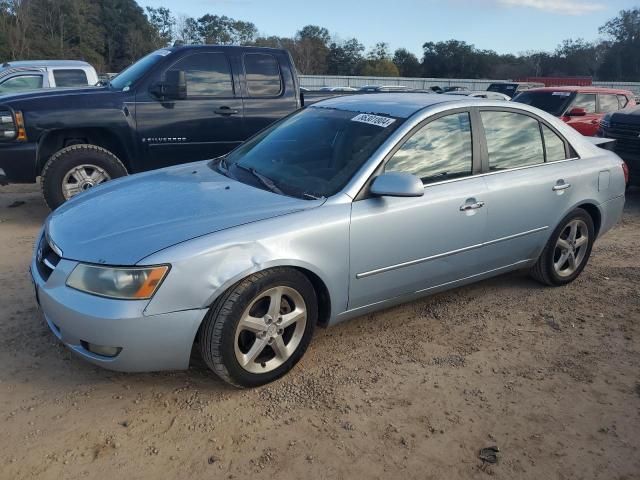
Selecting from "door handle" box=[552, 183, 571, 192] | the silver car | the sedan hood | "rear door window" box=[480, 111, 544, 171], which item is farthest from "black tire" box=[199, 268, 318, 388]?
"door handle" box=[552, 183, 571, 192]

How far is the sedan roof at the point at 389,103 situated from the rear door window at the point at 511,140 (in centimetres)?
33

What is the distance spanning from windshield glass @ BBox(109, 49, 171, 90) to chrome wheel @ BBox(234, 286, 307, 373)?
14.5 feet

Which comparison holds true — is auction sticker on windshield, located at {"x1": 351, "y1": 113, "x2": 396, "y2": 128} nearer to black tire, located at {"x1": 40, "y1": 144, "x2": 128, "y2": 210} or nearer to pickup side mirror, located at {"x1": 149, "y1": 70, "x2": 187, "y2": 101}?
pickup side mirror, located at {"x1": 149, "y1": 70, "x2": 187, "y2": 101}

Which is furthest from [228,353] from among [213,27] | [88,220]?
[213,27]

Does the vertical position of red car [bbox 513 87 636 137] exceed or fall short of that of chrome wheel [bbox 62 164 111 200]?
it exceeds it

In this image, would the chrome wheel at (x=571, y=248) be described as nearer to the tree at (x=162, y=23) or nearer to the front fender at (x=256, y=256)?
the front fender at (x=256, y=256)

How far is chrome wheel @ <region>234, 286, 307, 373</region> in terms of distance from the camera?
9.93 ft

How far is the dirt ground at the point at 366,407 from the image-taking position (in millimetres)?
2586

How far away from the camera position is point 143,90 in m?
6.41

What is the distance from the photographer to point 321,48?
63.8 meters

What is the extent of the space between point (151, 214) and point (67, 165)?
3508 mm

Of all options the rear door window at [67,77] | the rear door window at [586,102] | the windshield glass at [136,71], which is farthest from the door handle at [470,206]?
the rear door window at [67,77]

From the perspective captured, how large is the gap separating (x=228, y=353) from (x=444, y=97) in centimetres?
255

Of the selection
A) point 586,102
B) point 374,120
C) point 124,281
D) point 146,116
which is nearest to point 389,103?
point 374,120
